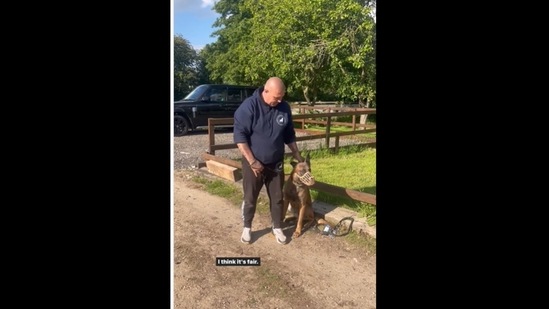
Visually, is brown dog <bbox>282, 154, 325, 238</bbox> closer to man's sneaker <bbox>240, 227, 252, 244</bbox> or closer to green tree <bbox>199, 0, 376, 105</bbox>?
man's sneaker <bbox>240, 227, 252, 244</bbox>

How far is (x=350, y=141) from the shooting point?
2750 mm

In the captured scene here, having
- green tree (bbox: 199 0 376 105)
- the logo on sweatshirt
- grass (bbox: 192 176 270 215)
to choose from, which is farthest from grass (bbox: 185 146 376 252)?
green tree (bbox: 199 0 376 105)

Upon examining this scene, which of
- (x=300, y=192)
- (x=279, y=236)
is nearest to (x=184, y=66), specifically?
(x=300, y=192)

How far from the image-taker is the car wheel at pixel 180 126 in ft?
8.33

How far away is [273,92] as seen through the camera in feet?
8.42

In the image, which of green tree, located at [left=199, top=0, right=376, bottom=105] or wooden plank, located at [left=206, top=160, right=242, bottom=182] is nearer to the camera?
green tree, located at [left=199, top=0, right=376, bottom=105]

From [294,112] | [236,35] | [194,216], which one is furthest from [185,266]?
[236,35]

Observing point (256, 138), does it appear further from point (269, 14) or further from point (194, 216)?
point (269, 14)

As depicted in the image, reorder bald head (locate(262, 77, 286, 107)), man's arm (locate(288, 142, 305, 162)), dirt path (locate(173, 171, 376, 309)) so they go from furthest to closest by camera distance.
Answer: man's arm (locate(288, 142, 305, 162))
bald head (locate(262, 77, 286, 107))
dirt path (locate(173, 171, 376, 309))

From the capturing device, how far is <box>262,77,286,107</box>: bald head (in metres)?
2.57

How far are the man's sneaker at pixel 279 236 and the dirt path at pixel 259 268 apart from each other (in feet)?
0.11

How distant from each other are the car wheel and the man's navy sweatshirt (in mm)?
318

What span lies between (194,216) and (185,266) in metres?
0.31

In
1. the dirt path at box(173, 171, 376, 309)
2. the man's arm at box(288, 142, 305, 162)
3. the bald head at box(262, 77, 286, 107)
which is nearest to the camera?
the dirt path at box(173, 171, 376, 309)
